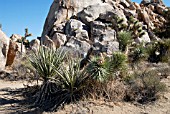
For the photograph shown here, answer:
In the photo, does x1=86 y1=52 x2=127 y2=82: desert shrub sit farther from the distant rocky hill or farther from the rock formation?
the distant rocky hill

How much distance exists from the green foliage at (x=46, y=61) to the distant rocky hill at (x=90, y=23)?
1235cm

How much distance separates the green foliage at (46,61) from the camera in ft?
30.2

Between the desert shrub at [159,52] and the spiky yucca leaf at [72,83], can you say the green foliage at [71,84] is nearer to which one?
the spiky yucca leaf at [72,83]

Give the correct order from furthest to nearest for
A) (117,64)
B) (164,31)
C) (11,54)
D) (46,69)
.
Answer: (164,31), (11,54), (46,69), (117,64)

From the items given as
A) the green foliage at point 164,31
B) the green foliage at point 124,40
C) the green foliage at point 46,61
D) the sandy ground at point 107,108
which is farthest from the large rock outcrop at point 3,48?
the green foliage at point 164,31

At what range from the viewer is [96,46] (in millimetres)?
19750

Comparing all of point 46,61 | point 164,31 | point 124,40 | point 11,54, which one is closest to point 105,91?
point 46,61

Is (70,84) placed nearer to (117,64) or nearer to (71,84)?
(71,84)

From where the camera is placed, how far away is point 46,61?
9.27 metres

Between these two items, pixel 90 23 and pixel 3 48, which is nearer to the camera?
pixel 3 48

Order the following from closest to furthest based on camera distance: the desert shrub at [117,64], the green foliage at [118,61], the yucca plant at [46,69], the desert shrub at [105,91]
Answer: the desert shrub at [105,91], the yucca plant at [46,69], the desert shrub at [117,64], the green foliage at [118,61]

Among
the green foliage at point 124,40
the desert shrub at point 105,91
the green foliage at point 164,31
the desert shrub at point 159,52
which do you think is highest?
the green foliage at point 164,31

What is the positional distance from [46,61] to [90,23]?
889 inches

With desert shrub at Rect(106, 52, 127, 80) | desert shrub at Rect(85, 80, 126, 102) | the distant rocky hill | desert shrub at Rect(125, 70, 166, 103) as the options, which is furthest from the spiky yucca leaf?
the distant rocky hill
